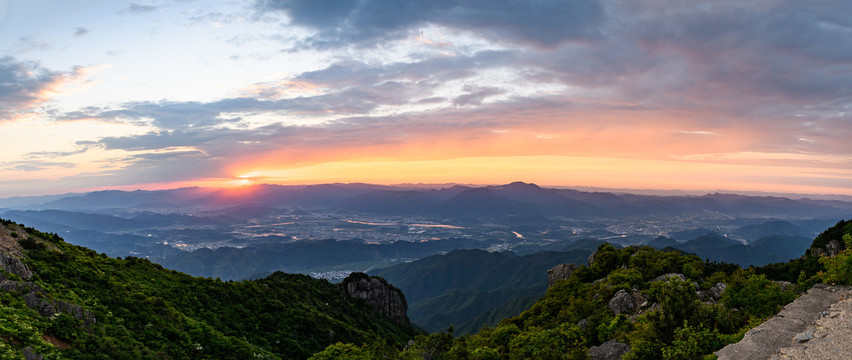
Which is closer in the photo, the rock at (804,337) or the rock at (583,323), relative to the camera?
the rock at (804,337)

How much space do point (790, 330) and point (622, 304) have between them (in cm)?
1216

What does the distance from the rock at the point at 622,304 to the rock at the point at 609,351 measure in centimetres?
673

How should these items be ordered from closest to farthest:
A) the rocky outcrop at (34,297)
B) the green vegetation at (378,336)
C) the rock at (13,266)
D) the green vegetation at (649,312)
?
the green vegetation at (649,312)
the green vegetation at (378,336)
the rocky outcrop at (34,297)
the rock at (13,266)

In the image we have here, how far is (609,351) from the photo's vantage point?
72.1 feet

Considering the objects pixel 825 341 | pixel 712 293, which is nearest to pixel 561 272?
pixel 712 293

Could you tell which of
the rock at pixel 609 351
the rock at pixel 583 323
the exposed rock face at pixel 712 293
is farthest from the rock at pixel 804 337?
the rock at pixel 583 323

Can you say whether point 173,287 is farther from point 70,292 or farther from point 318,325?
point 318,325

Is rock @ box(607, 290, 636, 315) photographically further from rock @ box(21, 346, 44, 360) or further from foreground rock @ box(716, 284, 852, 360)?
rock @ box(21, 346, 44, 360)

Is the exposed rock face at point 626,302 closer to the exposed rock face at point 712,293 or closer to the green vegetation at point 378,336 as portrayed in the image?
the green vegetation at point 378,336

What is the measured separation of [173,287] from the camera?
4072cm

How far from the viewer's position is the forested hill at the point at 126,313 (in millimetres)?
21969

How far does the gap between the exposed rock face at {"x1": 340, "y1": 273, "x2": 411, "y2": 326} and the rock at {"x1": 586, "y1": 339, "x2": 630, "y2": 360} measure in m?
84.6

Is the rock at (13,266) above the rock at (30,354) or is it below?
above

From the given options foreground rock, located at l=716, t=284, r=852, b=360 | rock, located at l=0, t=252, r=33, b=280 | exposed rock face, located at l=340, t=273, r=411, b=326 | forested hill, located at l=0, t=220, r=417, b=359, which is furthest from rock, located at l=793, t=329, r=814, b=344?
exposed rock face, located at l=340, t=273, r=411, b=326
